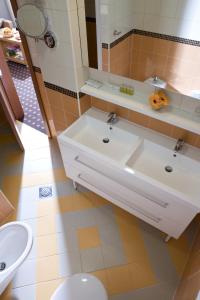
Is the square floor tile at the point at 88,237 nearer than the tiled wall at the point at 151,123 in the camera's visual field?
No

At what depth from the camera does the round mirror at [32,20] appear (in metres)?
1.44

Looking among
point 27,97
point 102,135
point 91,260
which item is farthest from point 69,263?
point 27,97

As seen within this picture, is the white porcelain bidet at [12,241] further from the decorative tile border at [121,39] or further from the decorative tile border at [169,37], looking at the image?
the decorative tile border at [169,37]

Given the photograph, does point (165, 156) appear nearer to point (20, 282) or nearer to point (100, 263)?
point (100, 263)

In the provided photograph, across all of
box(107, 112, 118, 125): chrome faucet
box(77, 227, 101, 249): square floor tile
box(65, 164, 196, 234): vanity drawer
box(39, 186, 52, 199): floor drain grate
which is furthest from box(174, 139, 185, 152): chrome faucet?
box(39, 186, 52, 199): floor drain grate

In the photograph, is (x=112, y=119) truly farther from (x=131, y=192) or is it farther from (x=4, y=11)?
(x=4, y=11)

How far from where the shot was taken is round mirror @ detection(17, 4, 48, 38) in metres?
1.44

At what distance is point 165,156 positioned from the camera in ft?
5.20

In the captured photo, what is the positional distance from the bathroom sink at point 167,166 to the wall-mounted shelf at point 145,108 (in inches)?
8.9

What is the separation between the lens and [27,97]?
335 centimetres

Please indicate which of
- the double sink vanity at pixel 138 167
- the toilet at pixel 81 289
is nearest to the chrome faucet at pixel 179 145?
the double sink vanity at pixel 138 167

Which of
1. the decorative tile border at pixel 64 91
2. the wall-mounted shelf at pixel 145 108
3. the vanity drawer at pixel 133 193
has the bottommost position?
the vanity drawer at pixel 133 193

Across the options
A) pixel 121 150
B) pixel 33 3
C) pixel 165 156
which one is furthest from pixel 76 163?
pixel 33 3

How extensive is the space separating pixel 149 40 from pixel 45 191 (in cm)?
165
